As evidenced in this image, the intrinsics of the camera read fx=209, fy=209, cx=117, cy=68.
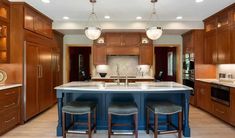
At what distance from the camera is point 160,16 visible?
5.77 meters

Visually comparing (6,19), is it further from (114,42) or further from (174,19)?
(174,19)

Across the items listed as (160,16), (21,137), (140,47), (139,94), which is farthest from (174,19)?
(21,137)

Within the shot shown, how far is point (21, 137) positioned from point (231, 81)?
4.50 meters

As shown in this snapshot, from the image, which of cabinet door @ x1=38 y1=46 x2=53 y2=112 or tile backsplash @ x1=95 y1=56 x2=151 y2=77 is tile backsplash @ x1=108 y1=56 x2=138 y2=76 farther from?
cabinet door @ x1=38 y1=46 x2=53 y2=112

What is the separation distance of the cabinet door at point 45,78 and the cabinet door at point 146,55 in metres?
2.94

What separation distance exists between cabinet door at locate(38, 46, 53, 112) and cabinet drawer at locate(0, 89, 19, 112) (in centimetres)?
107

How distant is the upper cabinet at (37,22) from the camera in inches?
184

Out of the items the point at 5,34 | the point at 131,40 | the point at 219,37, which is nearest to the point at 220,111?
the point at 219,37

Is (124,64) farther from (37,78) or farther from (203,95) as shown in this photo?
(37,78)

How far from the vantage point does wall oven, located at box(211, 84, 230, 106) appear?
4.44 metres

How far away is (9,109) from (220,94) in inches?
177

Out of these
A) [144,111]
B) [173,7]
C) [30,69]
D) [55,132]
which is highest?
[173,7]

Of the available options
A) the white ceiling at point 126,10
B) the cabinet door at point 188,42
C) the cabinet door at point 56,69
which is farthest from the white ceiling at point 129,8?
the cabinet door at point 56,69

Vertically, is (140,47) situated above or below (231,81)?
above
